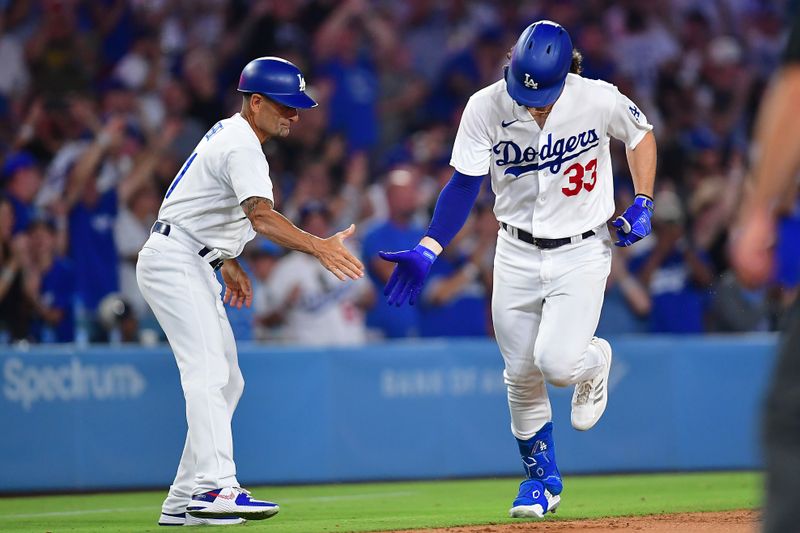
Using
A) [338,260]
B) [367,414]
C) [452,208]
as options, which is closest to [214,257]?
[338,260]

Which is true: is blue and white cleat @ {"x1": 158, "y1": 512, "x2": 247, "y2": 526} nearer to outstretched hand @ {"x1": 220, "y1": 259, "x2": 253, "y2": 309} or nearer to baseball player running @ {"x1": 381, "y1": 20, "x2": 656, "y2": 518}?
outstretched hand @ {"x1": 220, "y1": 259, "x2": 253, "y2": 309}

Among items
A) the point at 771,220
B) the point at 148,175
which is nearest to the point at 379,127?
the point at 148,175

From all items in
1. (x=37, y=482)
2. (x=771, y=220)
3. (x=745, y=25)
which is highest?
(x=745, y=25)

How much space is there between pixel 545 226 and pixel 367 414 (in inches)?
176

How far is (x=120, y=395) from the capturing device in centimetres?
990

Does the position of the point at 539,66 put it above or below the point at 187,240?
above

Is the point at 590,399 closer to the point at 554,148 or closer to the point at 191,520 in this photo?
the point at 554,148

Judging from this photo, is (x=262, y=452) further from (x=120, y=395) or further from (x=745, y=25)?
(x=745, y=25)

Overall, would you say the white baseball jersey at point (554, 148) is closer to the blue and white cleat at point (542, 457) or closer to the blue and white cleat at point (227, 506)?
the blue and white cleat at point (542, 457)

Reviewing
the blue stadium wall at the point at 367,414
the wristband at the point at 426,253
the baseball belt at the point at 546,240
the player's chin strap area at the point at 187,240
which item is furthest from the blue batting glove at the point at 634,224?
the blue stadium wall at the point at 367,414

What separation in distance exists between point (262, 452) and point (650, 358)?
3478 mm

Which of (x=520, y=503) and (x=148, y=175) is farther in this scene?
(x=148, y=175)

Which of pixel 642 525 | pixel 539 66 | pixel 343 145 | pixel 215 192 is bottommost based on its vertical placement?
pixel 642 525

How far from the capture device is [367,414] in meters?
10.4
